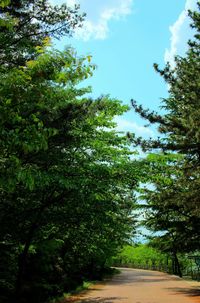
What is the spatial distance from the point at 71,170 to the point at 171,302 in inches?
399

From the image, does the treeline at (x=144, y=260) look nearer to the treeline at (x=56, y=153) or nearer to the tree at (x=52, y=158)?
the treeline at (x=56, y=153)

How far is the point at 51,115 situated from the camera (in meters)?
8.59

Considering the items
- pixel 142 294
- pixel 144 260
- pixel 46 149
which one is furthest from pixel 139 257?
pixel 46 149

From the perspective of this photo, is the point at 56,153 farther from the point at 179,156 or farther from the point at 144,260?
the point at 144,260

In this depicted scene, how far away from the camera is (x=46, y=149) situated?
24.8 ft

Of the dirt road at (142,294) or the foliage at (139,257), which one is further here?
the foliage at (139,257)

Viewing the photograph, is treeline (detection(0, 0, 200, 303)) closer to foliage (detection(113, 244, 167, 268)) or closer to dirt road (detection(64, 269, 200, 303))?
dirt road (detection(64, 269, 200, 303))

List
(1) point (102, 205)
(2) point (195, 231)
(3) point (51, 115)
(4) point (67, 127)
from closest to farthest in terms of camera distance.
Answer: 1. (3) point (51, 115)
2. (4) point (67, 127)
3. (1) point (102, 205)
4. (2) point (195, 231)

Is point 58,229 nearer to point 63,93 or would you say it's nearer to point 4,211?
point 4,211

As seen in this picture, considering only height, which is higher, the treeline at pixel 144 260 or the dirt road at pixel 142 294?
the treeline at pixel 144 260

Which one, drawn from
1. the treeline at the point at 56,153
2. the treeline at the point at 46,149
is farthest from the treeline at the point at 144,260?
the treeline at the point at 46,149

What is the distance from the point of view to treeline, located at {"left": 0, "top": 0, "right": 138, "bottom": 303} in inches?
258

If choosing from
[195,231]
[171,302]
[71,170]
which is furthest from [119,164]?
[195,231]

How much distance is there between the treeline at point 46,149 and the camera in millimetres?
6551
